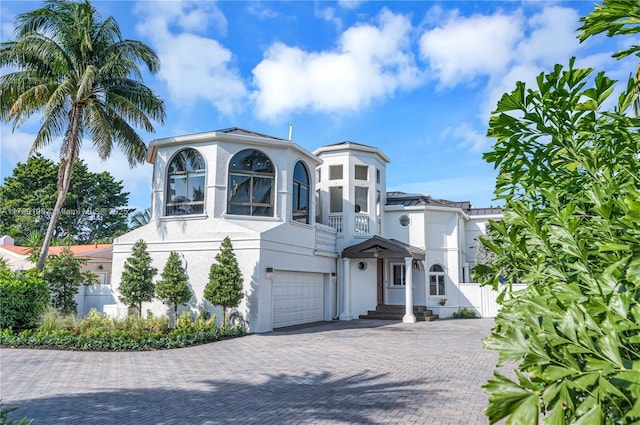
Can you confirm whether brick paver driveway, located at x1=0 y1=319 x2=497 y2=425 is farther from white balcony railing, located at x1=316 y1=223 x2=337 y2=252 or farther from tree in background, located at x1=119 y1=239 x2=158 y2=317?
white balcony railing, located at x1=316 y1=223 x2=337 y2=252

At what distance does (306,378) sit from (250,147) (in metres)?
10.2

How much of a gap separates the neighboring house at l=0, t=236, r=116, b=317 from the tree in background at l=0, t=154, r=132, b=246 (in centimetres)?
368

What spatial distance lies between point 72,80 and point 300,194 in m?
9.29

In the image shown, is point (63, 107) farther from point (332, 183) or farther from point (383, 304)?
point (383, 304)

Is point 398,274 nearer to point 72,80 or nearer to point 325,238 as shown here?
point 325,238

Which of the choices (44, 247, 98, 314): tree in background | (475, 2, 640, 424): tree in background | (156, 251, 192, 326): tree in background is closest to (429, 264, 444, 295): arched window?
(156, 251, 192, 326): tree in background

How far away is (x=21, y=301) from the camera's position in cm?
1384

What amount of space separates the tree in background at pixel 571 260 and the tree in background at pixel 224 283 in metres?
11.7

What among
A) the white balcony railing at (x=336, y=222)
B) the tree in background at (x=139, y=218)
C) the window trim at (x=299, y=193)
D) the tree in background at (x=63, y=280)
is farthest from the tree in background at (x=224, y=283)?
the tree in background at (x=139, y=218)

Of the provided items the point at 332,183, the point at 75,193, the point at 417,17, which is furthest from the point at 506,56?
the point at 75,193

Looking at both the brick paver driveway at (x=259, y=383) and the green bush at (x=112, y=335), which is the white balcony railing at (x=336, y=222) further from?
the green bush at (x=112, y=335)

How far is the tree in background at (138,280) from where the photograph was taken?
567 inches

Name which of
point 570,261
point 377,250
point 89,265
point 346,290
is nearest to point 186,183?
point 346,290

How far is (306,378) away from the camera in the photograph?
8.43m
